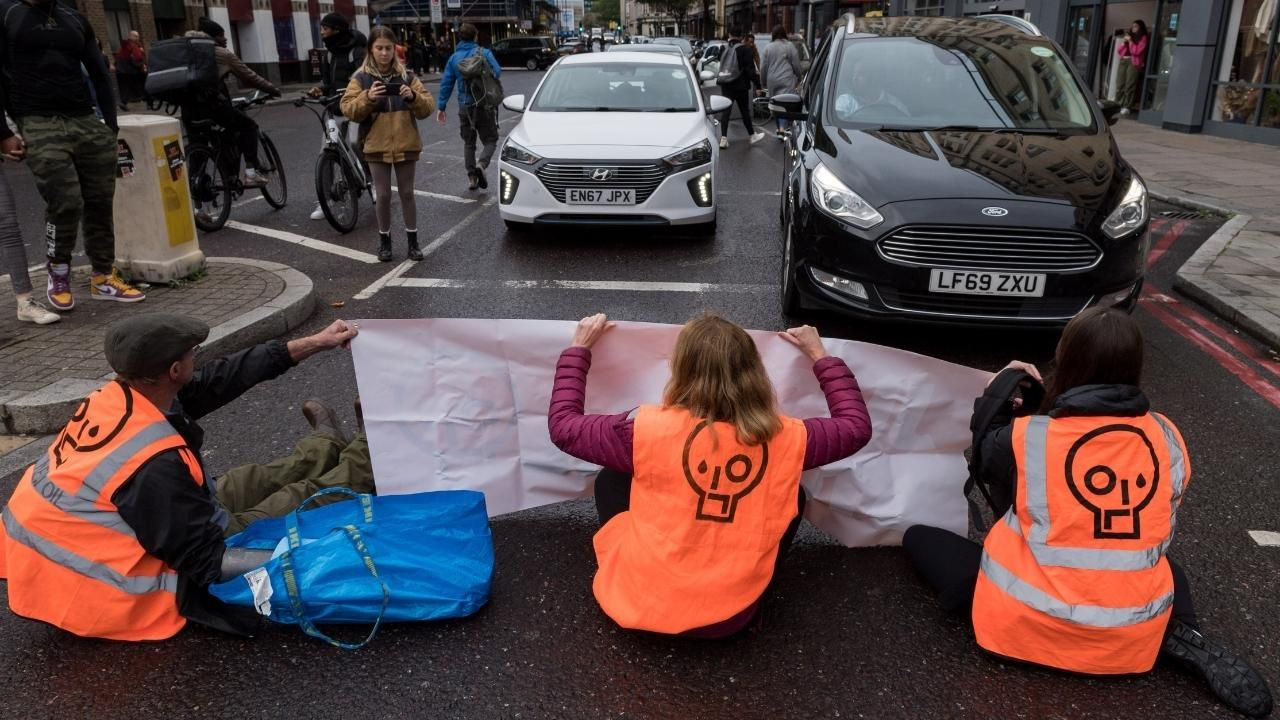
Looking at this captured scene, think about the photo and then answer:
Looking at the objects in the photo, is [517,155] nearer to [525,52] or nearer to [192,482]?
[192,482]

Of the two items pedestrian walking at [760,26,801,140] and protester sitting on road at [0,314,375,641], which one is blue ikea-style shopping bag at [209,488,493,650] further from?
pedestrian walking at [760,26,801,140]

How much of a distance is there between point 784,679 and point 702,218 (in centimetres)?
571

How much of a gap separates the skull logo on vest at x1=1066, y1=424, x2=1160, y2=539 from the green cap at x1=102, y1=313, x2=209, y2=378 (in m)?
2.59

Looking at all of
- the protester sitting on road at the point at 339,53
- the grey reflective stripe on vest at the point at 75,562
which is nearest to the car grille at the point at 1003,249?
the grey reflective stripe on vest at the point at 75,562

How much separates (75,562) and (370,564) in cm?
83

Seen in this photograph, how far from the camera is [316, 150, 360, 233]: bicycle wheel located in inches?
330

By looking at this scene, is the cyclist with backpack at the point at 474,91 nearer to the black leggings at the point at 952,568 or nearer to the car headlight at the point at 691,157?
the car headlight at the point at 691,157

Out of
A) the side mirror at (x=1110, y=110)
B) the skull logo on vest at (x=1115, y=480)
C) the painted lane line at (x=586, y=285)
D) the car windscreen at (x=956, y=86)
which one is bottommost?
the painted lane line at (x=586, y=285)

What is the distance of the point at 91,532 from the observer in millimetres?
2764

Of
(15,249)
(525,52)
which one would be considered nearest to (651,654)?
(15,249)

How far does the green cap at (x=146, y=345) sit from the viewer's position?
284 cm

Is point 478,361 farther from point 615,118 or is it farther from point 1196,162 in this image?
point 1196,162

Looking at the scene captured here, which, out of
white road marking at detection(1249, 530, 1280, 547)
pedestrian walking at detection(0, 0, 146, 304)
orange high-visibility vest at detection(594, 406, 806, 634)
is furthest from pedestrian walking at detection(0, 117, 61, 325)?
white road marking at detection(1249, 530, 1280, 547)

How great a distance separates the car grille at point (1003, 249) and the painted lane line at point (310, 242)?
452 centimetres
